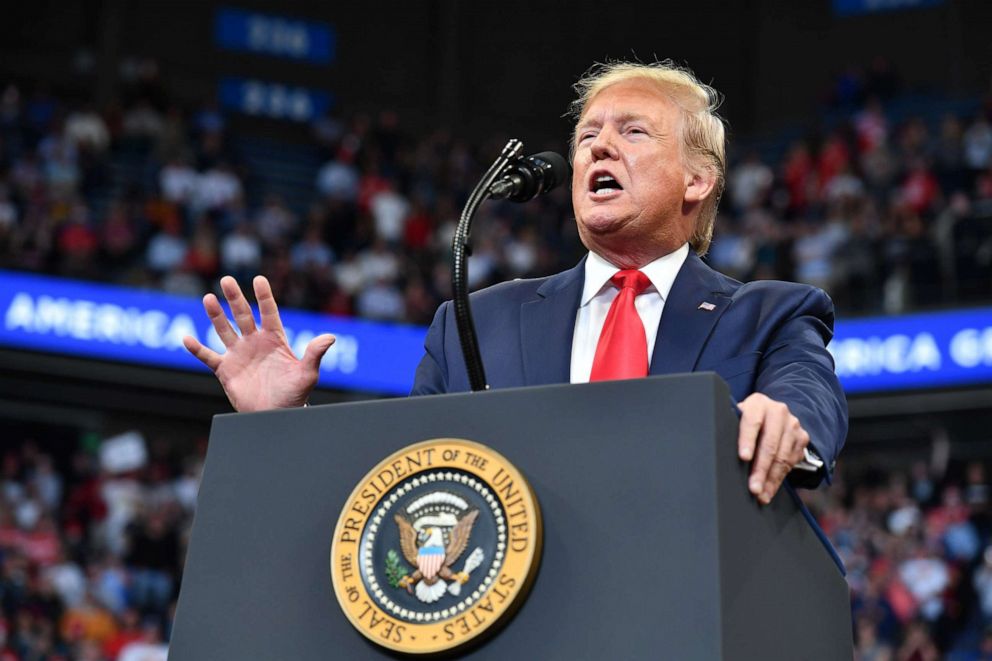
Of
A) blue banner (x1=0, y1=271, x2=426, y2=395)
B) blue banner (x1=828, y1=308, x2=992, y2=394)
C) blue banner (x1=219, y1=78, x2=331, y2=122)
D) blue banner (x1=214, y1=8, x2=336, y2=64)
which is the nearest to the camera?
blue banner (x1=0, y1=271, x2=426, y2=395)

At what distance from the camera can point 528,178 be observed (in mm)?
1843

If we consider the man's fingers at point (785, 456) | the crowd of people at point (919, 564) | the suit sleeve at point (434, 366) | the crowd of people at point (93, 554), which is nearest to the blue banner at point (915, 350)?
the crowd of people at point (919, 564)

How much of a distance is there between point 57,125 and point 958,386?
7381mm

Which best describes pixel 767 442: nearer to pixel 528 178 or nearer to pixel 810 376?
pixel 810 376

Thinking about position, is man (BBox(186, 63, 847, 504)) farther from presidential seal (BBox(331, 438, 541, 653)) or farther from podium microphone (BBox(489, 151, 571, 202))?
presidential seal (BBox(331, 438, 541, 653))

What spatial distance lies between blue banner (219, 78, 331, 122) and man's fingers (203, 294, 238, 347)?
13.8 m

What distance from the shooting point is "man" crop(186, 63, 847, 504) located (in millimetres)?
1834

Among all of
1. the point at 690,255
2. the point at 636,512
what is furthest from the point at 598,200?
the point at 636,512

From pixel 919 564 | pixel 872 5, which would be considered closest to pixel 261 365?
pixel 919 564

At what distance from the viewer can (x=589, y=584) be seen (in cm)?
140

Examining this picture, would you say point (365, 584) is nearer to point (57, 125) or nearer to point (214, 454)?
point (214, 454)

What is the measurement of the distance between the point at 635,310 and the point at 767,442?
1.52 feet

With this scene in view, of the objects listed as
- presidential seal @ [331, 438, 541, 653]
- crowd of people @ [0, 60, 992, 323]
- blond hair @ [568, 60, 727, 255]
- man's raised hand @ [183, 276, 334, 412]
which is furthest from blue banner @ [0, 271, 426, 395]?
presidential seal @ [331, 438, 541, 653]

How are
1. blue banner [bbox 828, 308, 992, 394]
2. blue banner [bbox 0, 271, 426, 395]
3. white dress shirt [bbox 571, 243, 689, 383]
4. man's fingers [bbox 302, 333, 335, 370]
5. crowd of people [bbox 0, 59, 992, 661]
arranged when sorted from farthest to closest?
blue banner [bbox 828, 308, 992, 394] → blue banner [bbox 0, 271, 426, 395] → crowd of people [bbox 0, 59, 992, 661] → white dress shirt [bbox 571, 243, 689, 383] → man's fingers [bbox 302, 333, 335, 370]
